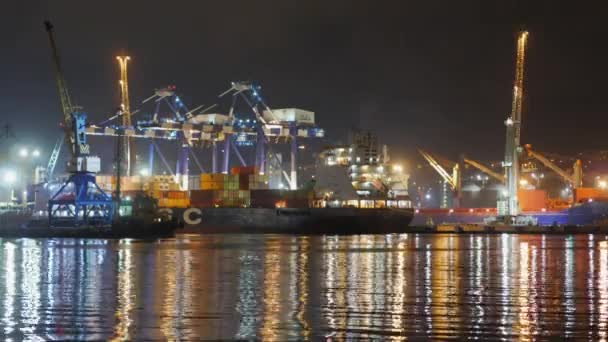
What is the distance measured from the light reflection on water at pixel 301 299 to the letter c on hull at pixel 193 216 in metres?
42.0

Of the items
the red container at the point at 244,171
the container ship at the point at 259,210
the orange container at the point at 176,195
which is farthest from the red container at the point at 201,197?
the red container at the point at 244,171

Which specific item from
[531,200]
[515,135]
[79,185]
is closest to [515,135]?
[515,135]

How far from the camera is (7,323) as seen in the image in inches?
627

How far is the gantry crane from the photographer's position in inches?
3745

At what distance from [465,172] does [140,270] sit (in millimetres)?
94272

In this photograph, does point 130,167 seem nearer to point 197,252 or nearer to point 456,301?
point 197,252

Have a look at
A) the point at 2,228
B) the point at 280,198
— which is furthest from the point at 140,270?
the point at 280,198

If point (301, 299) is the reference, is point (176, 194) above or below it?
above

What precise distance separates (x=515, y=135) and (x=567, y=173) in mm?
21194

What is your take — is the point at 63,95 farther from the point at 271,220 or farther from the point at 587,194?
the point at 587,194

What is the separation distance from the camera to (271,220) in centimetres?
7612

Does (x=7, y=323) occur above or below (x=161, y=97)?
below

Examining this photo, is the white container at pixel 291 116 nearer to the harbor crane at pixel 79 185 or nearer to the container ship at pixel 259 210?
the container ship at pixel 259 210

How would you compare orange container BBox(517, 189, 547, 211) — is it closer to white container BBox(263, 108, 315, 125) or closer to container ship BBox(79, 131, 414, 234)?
container ship BBox(79, 131, 414, 234)
